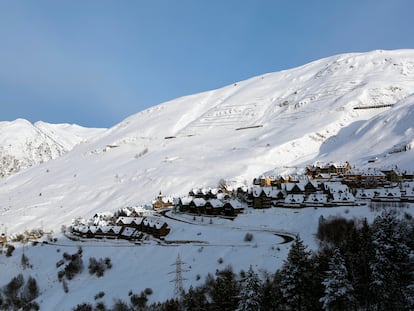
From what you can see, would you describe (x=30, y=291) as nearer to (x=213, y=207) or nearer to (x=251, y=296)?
(x=213, y=207)

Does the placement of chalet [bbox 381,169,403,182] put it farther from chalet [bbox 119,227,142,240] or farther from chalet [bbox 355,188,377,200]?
chalet [bbox 119,227,142,240]

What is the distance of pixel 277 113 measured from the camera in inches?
7264

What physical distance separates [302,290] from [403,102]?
130801mm

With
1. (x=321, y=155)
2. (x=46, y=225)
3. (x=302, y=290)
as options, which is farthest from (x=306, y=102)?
(x=302, y=290)

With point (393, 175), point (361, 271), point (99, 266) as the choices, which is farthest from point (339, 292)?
point (393, 175)

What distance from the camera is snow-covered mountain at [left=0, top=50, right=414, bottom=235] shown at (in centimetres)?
10550

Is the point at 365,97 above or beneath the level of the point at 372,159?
above

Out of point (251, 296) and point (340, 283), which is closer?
point (340, 283)

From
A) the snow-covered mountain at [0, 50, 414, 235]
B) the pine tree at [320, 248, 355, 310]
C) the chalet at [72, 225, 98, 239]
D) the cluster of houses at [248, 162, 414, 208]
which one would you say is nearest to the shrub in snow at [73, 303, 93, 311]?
the chalet at [72, 225, 98, 239]

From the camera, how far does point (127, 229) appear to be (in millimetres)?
61656

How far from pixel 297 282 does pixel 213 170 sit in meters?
92.1

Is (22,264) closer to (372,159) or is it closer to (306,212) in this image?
(306,212)

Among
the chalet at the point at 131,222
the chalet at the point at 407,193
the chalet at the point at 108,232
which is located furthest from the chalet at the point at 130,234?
the chalet at the point at 407,193

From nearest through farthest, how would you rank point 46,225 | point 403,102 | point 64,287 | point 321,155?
point 64,287 < point 46,225 < point 321,155 < point 403,102
